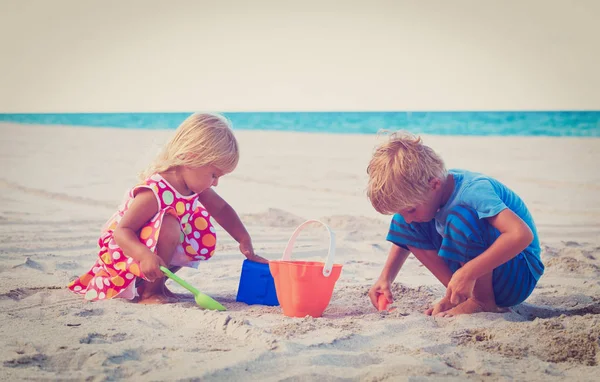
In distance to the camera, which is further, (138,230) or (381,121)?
(381,121)

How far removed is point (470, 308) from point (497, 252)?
258 mm

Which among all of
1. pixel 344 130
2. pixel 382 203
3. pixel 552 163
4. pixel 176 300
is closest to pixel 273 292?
pixel 176 300

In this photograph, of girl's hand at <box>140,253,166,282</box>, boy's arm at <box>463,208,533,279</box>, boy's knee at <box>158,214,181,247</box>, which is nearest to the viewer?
boy's arm at <box>463,208,533,279</box>

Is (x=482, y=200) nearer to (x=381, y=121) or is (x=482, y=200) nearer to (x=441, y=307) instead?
(x=441, y=307)

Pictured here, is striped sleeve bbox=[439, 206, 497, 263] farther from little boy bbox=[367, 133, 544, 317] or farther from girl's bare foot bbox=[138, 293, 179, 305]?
girl's bare foot bbox=[138, 293, 179, 305]

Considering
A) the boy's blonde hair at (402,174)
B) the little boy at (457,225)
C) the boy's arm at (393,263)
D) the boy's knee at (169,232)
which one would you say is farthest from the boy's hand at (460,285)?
the boy's knee at (169,232)

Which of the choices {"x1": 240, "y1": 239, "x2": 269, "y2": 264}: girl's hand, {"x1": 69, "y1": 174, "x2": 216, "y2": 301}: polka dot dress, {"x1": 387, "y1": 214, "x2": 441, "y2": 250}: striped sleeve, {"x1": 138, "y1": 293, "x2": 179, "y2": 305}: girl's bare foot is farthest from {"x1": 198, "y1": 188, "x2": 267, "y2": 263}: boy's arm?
{"x1": 387, "y1": 214, "x2": 441, "y2": 250}: striped sleeve

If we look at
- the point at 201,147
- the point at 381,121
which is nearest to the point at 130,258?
the point at 201,147

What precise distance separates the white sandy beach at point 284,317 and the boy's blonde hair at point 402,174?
33cm

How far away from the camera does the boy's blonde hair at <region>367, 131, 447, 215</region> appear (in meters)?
1.74

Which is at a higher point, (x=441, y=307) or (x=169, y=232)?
(x=169, y=232)

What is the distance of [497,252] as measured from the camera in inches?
64.0

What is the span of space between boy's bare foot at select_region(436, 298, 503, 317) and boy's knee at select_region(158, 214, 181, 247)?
838 mm

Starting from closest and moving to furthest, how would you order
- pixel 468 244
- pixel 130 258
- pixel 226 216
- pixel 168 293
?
pixel 468 244, pixel 130 258, pixel 168 293, pixel 226 216
